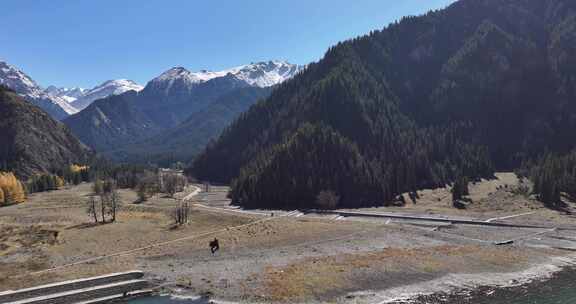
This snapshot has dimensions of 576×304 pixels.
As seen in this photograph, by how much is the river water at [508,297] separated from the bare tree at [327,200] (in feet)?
254

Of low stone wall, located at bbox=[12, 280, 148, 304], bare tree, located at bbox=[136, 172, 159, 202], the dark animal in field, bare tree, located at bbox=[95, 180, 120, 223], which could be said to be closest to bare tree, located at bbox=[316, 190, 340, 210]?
bare tree, located at bbox=[136, 172, 159, 202]

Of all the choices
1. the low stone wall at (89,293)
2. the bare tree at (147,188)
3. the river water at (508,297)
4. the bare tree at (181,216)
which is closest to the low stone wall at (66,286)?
the low stone wall at (89,293)

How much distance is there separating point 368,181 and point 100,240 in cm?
8835

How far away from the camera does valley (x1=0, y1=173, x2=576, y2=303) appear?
56094mm

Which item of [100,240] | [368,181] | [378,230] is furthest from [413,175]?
[100,240]

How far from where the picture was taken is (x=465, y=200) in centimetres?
13225

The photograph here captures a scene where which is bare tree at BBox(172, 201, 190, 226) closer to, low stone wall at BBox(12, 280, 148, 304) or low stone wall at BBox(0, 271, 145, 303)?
low stone wall at BBox(0, 271, 145, 303)

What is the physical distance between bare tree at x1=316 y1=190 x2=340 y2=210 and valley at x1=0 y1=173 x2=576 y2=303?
17724 mm

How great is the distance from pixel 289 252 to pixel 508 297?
34.0 m

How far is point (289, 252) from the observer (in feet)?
238

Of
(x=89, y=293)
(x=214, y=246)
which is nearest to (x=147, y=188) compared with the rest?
(x=214, y=246)

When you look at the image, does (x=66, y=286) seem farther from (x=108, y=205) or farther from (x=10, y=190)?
(x=10, y=190)

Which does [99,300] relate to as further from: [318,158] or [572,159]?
[572,159]

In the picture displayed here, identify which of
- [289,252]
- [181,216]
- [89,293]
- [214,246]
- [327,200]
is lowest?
[89,293]
